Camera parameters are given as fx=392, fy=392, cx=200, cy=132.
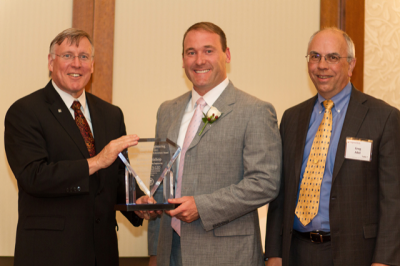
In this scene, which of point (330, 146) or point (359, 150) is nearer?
point (359, 150)

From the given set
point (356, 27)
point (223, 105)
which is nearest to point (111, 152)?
point (223, 105)

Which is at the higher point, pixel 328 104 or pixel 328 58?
pixel 328 58

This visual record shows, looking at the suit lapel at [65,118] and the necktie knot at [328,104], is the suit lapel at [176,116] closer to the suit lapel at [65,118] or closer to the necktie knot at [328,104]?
the suit lapel at [65,118]

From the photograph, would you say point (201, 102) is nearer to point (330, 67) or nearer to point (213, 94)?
point (213, 94)

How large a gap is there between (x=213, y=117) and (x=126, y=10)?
2.03 metres

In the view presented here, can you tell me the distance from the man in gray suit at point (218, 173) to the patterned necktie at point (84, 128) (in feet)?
1.74

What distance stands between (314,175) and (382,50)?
224cm

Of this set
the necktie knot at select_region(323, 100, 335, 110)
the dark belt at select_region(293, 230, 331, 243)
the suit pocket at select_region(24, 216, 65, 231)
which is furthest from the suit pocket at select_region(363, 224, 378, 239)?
the suit pocket at select_region(24, 216, 65, 231)

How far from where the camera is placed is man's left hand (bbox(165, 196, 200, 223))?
2152mm

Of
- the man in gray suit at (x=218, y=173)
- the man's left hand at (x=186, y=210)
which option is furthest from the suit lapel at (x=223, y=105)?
the man's left hand at (x=186, y=210)

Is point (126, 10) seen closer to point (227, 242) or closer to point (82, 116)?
point (82, 116)

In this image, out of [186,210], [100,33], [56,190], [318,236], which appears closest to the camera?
[186,210]

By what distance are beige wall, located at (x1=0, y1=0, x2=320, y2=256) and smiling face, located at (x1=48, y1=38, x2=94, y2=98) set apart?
111cm

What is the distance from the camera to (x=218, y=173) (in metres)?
2.29
